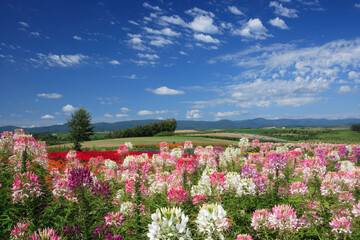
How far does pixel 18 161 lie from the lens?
4008mm

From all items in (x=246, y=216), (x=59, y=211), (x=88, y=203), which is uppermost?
(x=88, y=203)

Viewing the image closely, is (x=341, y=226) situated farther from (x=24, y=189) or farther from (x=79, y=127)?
(x=79, y=127)

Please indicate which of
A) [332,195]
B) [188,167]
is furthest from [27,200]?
[332,195]

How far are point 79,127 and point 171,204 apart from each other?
73.6ft

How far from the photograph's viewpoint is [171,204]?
2.87 meters

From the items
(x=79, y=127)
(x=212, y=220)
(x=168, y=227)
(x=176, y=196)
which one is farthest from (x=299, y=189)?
(x=79, y=127)

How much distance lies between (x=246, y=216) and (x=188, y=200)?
1.04 metres

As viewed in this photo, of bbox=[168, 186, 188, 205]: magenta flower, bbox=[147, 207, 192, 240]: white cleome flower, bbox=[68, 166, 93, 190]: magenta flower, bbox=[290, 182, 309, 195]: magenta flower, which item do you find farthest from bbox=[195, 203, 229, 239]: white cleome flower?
bbox=[290, 182, 309, 195]: magenta flower

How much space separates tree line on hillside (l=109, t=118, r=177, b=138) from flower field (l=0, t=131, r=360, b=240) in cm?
5522

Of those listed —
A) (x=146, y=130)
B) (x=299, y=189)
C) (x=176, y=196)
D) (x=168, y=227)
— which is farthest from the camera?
(x=146, y=130)

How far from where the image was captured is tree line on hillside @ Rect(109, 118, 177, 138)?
192 ft

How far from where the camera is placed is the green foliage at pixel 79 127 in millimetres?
22309

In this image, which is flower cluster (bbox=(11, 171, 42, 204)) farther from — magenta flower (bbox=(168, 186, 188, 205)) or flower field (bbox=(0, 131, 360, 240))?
magenta flower (bbox=(168, 186, 188, 205))

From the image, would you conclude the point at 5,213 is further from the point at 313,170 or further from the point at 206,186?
the point at 313,170
